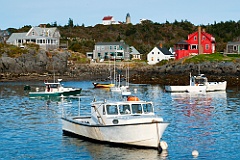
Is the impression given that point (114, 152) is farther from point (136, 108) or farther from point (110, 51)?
point (110, 51)

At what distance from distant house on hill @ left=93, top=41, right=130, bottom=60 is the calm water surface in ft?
254

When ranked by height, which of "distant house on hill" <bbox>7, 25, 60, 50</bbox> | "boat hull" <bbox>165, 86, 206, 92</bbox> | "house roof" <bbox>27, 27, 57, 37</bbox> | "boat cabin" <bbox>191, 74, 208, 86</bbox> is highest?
"house roof" <bbox>27, 27, 57, 37</bbox>

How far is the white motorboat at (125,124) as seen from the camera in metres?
27.7

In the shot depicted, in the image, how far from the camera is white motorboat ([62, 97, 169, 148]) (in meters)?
27.7

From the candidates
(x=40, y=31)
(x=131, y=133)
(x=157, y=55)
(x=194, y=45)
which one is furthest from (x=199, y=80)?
(x=40, y=31)

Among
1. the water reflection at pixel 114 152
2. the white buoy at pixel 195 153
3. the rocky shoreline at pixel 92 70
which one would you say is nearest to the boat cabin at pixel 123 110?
the water reflection at pixel 114 152

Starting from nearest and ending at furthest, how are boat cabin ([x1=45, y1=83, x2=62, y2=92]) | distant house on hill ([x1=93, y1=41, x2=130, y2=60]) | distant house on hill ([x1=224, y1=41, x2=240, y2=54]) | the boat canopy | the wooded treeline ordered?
the boat canopy < boat cabin ([x1=45, y1=83, x2=62, y2=92]) < distant house on hill ([x1=224, y1=41, x2=240, y2=54]) < distant house on hill ([x1=93, y1=41, x2=130, y2=60]) < the wooded treeline

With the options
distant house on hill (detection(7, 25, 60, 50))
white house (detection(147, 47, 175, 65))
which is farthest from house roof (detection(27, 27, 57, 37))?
white house (detection(147, 47, 175, 65))

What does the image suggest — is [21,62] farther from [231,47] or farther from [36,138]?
[36,138]

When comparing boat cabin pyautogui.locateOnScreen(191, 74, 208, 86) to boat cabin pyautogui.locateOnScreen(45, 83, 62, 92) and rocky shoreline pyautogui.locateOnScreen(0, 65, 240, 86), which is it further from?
boat cabin pyautogui.locateOnScreen(45, 83, 62, 92)

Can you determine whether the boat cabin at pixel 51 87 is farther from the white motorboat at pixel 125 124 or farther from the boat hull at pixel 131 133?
the boat hull at pixel 131 133

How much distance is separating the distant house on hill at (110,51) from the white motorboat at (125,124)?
10782 cm

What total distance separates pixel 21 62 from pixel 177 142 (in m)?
80.1

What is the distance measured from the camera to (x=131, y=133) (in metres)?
28.2
